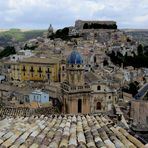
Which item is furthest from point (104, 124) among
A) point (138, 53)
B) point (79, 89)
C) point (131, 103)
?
point (138, 53)

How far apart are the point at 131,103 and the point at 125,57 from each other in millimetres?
35099

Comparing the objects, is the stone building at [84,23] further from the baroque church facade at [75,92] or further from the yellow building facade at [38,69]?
the baroque church facade at [75,92]

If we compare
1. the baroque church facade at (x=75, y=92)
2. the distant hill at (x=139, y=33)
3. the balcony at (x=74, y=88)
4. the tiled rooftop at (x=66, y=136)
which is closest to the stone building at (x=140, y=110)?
the baroque church facade at (x=75, y=92)

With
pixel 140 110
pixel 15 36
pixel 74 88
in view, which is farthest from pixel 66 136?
pixel 15 36

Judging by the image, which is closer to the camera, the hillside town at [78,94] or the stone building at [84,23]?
the hillside town at [78,94]

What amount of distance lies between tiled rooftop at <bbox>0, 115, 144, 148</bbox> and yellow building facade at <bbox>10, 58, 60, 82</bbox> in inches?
1568

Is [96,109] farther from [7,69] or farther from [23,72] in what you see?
[7,69]

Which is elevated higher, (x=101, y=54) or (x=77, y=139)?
(x=77, y=139)

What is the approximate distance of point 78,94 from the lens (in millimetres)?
28219

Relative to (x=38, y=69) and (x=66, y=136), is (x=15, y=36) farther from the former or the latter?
Answer: (x=66, y=136)

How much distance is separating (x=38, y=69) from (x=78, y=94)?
839 inches

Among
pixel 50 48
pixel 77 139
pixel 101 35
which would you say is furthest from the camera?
pixel 101 35

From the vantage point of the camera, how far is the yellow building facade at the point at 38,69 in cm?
4856

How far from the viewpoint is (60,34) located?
79625 mm
